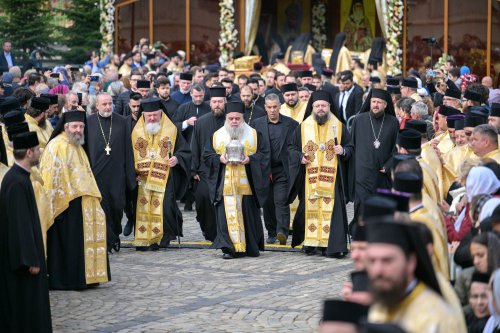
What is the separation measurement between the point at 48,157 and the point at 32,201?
7.60 ft

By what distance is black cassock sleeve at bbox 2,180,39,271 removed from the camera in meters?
9.43

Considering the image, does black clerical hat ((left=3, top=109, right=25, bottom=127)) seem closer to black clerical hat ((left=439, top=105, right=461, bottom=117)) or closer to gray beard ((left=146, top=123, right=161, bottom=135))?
gray beard ((left=146, top=123, right=161, bottom=135))

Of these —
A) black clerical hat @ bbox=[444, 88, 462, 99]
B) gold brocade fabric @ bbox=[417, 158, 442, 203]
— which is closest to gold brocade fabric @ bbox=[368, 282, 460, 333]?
gold brocade fabric @ bbox=[417, 158, 442, 203]

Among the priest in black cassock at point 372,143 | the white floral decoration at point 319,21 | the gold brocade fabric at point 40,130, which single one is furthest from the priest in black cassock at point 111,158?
the white floral decoration at point 319,21

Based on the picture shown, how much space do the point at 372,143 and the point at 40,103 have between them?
4.11 metres

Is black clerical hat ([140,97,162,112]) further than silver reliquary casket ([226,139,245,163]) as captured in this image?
Yes

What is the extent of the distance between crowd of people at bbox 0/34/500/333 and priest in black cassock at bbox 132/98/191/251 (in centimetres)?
2

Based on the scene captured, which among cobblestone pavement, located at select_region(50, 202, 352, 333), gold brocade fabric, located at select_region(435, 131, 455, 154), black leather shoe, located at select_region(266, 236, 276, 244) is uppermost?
gold brocade fabric, located at select_region(435, 131, 455, 154)

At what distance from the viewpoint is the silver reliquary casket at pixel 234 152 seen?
1434cm

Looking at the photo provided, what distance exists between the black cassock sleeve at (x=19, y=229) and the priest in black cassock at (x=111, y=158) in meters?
5.11

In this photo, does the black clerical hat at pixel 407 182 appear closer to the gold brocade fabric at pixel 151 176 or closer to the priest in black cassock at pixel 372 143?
the priest in black cassock at pixel 372 143

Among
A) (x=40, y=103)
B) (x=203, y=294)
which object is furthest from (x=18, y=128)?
(x=203, y=294)

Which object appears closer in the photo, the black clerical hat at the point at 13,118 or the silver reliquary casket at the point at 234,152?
the black clerical hat at the point at 13,118

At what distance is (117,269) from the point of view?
1345 centimetres
